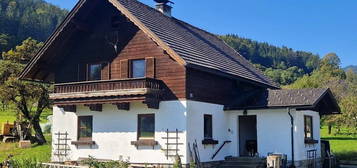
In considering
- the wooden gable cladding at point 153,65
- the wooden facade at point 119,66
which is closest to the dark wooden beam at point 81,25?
the wooden facade at point 119,66

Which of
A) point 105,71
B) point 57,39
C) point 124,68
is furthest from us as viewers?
point 57,39

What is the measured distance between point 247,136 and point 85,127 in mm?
8342

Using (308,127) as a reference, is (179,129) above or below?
below

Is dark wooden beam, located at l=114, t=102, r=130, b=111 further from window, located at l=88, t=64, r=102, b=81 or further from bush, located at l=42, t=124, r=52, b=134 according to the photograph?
bush, located at l=42, t=124, r=52, b=134

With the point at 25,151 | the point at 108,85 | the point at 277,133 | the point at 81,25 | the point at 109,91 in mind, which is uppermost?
the point at 81,25

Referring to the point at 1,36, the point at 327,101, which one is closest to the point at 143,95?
the point at 327,101

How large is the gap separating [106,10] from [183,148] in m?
7.63

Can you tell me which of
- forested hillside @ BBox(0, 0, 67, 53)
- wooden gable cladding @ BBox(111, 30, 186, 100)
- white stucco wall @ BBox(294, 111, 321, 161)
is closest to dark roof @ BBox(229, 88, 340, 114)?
white stucco wall @ BBox(294, 111, 321, 161)

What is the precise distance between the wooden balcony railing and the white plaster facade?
1.15 metres

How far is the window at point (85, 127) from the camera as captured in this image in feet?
72.1

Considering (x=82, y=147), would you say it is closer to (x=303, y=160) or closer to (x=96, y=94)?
(x=96, y=94)

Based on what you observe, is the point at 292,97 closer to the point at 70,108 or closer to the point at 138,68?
the point at 138,68

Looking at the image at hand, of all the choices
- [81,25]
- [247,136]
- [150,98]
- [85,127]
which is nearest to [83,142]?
[85,127]

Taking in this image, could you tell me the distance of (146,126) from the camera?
66.6 feet
